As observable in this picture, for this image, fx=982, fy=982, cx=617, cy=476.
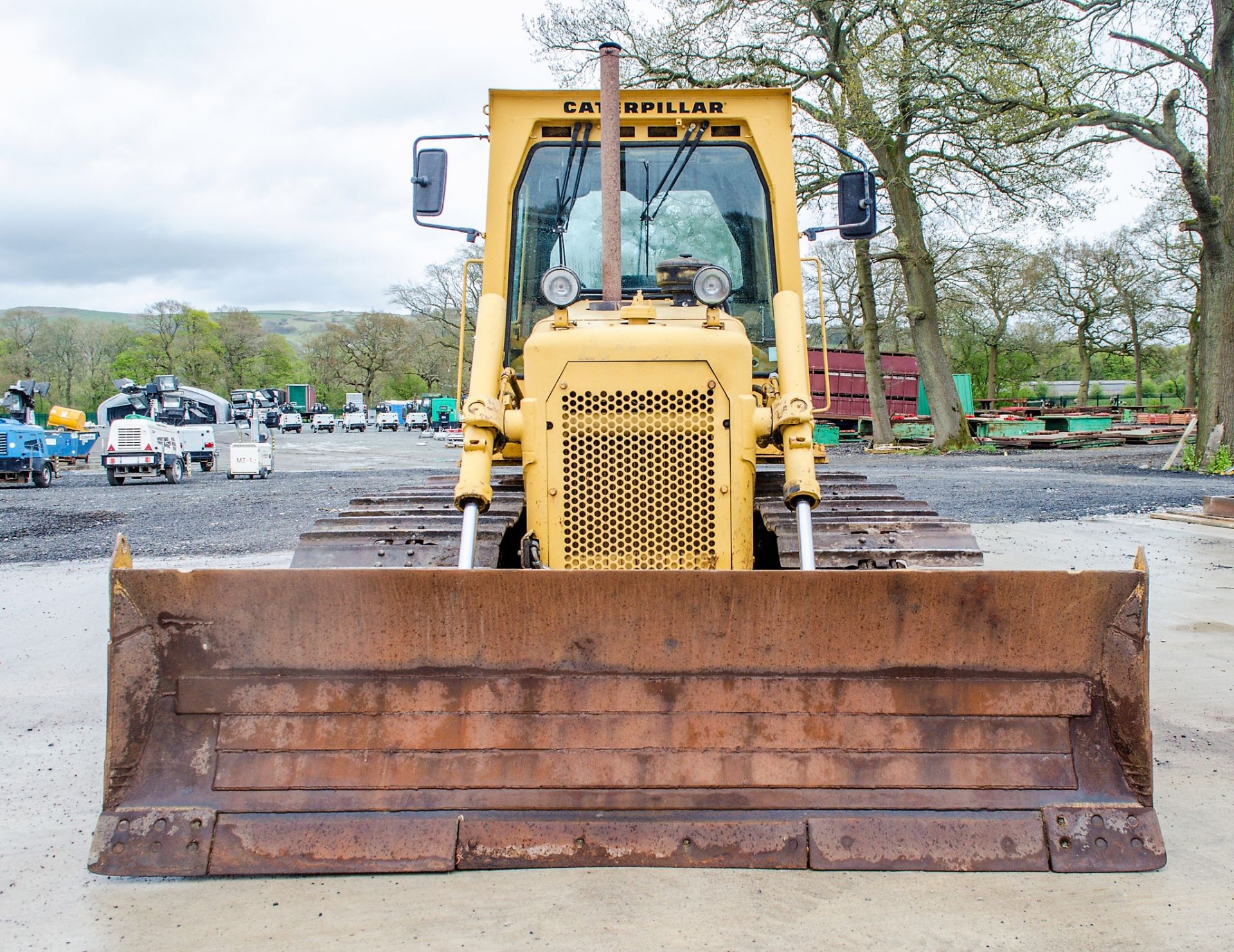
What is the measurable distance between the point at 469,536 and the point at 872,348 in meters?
27.0

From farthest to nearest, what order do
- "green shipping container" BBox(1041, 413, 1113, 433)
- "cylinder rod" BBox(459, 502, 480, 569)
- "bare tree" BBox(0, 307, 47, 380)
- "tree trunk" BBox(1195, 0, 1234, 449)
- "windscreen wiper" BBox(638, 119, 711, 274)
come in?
1. "bare tree" BBox(0, 307, 47, 380)
2. "green shipping container" BBox(1041, 413, 1113, 433)
3. "tree trunk" BBox(1195, 0, 1234, 449)
4. "windscreen wiper" BBox(638, 119, 711, 274)
5. "cylinder rod" BBox(459, 502, 480, 569)

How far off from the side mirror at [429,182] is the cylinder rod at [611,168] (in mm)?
970

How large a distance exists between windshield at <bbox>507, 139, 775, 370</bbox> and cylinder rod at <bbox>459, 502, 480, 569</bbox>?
4.81 ft

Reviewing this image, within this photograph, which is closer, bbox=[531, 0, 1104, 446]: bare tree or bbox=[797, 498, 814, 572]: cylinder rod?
bbox=[797, 498, 814, 572]: cylinder rod

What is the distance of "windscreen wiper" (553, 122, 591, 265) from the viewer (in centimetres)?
505

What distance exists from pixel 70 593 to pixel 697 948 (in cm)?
727

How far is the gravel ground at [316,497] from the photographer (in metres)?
11.5

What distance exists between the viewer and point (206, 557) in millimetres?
9641

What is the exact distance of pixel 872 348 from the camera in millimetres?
29219

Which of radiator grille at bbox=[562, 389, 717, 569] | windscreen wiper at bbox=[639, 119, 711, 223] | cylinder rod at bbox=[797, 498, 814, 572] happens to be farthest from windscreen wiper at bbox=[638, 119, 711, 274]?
cylinder rod at bbox=[797, 498, 814, 572]

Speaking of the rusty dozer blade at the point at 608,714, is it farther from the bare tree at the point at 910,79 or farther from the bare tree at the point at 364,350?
the bare tree at the point at 364,350

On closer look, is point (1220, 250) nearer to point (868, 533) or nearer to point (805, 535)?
point (868, 533)

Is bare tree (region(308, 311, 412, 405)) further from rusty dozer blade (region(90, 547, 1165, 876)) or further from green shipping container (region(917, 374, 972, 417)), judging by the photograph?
rusty dozer blade (region(90, 547, 1165, 876))

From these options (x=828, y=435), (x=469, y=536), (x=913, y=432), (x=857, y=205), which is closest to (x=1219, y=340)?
(x=913, y=432)
